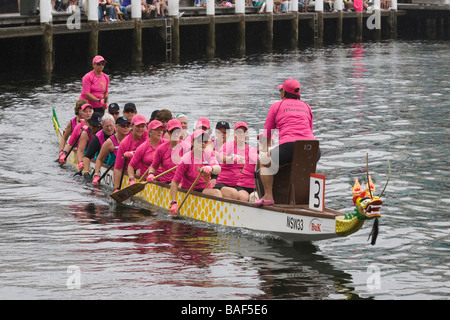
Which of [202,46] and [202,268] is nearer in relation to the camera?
[202,268]

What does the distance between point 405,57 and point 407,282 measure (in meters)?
34.3

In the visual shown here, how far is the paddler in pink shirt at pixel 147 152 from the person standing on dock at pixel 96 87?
495 centimetres

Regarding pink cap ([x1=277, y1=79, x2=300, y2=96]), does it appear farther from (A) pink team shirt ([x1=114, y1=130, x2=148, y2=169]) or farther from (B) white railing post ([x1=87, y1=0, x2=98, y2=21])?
(B) white railing post ([x1=87, y1=0, x2=98, y2=21])

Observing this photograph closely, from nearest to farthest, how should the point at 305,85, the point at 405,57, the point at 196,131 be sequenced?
the point at 196,131, the point at 305,85, the point at 405,57

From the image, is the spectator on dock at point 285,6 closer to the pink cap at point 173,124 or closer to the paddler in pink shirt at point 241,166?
the pink cap at point 173,124

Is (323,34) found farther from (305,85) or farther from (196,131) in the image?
(196,131)

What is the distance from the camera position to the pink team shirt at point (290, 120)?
12.7 metres

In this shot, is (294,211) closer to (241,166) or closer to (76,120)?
(241,166)

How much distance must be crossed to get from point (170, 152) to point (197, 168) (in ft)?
2.93

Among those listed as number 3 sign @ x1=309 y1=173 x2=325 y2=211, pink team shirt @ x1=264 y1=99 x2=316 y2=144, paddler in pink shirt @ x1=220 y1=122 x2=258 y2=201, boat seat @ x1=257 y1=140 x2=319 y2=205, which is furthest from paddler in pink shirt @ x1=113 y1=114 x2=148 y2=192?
number 3 sign @ x1=309 y1=173 x2=325 y2=211

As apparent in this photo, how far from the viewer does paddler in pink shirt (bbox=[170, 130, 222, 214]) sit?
47.0ft

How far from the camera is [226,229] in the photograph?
14102 mm

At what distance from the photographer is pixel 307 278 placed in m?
12.0
